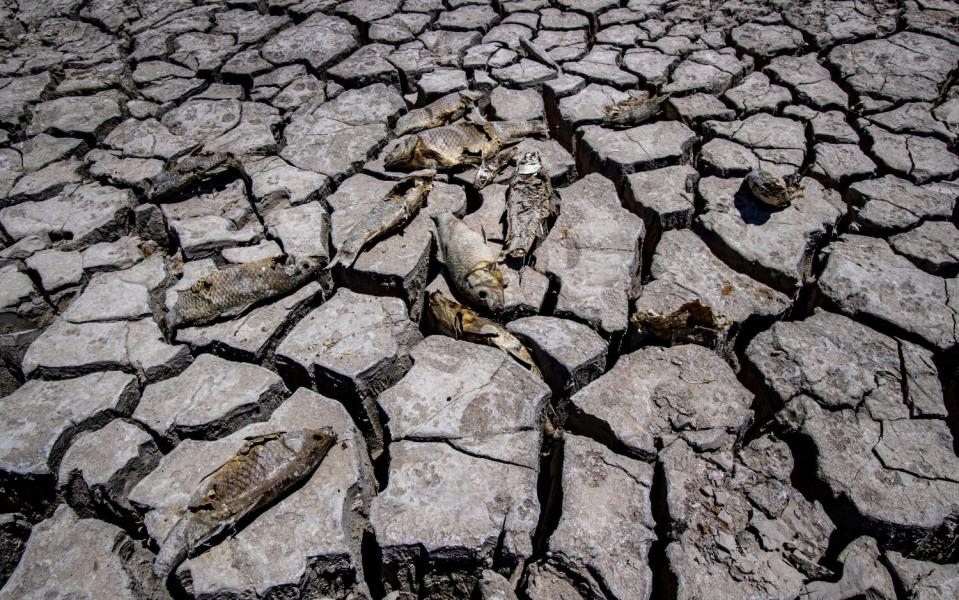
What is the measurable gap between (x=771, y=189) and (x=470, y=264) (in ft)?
5.94

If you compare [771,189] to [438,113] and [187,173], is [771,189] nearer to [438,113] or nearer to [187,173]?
[438,113]

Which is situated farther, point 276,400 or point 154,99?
point 154,99

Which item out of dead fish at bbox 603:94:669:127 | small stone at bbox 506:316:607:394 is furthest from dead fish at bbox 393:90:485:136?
small stone at bbox 506:316:607:394

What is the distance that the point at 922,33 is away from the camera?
15.7 feet

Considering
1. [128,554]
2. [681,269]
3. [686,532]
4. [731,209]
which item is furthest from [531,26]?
[128,554]

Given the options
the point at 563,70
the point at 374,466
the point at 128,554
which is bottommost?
the point at 374,466

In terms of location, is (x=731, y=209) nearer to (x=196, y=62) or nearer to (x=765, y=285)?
(x=765, y=285)

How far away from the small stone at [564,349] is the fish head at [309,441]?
97 cm

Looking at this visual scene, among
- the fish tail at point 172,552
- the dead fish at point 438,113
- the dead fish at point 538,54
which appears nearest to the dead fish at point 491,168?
the dead fish at point 438,113

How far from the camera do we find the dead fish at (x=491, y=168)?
3490mm

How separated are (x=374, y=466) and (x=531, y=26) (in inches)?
167

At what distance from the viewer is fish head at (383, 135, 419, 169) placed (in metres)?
3.54

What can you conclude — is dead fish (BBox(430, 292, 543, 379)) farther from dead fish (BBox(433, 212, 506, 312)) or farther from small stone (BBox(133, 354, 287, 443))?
small stone (BBox(133, 354, 287, 443))

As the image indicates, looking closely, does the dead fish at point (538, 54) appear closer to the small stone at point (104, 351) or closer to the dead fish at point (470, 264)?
the dead fish at point (470, 264)
